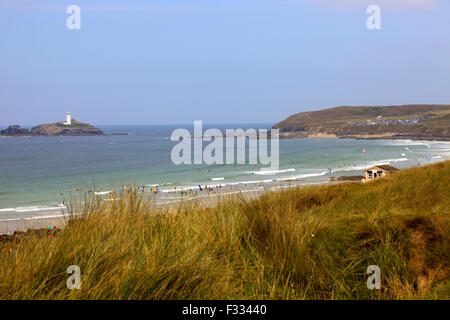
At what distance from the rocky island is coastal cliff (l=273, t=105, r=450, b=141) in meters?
80.6

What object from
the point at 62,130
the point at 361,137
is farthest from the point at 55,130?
the point at 361,137

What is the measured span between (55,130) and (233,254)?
582 ft

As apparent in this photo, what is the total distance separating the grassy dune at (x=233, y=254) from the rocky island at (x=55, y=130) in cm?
17000

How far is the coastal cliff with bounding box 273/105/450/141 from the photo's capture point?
12925 centimetres

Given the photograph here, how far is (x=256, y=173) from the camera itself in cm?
5016

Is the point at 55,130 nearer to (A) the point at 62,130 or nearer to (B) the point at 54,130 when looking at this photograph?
(B) the point at 54,130

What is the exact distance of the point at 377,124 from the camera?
154 meters

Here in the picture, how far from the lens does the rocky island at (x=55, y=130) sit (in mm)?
162250

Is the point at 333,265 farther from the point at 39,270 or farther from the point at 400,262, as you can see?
the point at 39,270
